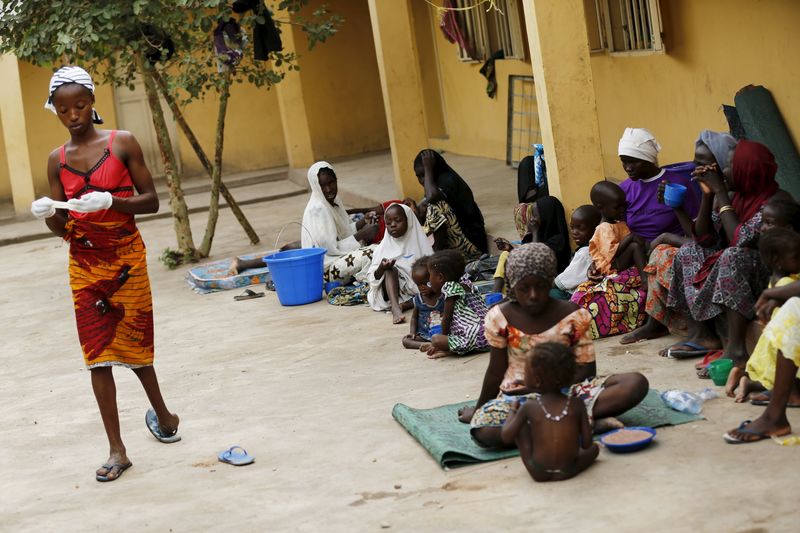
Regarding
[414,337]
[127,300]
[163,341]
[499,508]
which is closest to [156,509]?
[127,300]

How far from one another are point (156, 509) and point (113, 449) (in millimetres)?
693

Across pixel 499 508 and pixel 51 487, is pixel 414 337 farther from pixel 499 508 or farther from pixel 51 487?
pixel 499 508

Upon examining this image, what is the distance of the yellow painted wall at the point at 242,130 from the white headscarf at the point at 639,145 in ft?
45.6

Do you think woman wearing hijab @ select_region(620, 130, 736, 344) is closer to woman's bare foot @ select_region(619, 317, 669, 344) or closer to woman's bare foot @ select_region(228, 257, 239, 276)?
woman's bare foot @ select_region(619, 317, 669, 344)

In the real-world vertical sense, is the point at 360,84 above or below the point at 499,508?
above

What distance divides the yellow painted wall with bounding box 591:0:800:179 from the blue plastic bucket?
3.34 meters

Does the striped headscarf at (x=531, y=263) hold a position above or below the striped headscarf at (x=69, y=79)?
below

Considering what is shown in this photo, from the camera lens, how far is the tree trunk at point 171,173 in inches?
452

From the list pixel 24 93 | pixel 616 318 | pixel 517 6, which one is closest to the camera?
pixel 616 318

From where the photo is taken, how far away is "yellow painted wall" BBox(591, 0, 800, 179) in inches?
322

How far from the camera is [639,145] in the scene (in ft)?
21.9

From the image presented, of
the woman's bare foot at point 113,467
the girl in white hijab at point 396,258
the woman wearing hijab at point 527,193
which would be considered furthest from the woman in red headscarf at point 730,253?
the woman's bare foot at point 113,467

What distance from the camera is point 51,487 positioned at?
5.36 meters

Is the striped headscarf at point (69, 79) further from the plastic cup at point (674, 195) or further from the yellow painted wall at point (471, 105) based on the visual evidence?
the yellow painted wall at point (471, 105)
